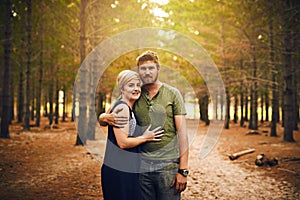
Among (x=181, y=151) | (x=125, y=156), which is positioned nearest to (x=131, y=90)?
(x=125, y=156)

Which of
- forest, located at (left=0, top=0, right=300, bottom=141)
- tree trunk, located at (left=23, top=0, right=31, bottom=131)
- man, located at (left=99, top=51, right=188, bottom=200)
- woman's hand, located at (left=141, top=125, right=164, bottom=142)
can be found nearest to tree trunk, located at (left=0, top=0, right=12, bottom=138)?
forest, located at (left=0, top=0, right=300, bottom=141)

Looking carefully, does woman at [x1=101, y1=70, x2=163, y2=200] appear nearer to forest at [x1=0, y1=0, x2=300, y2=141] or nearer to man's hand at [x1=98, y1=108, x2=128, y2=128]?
man's hand at [x1=98, y1=108, x2=128, y2=128]

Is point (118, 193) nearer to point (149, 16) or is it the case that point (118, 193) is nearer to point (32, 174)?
point (32, 174)

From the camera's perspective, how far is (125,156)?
321cm

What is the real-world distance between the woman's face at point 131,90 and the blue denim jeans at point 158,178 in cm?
74

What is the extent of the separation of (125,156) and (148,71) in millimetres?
969

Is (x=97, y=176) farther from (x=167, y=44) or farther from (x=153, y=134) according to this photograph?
(x=167, y=44)

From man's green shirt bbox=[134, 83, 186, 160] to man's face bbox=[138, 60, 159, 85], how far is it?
0.21 metres

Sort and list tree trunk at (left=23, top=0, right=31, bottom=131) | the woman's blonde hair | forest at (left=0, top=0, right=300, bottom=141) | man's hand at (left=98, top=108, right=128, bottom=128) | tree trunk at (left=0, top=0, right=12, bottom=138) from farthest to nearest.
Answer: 1. tree trunk at (left=23, top=0, right=31, bottom=131)
2. tree trunk at (left=0, top=0, right=12, bottom=138)
3. forest at (left=0, top=0, right=300, bottom=141)
4. the woman's blonde hair
5. man's hand at (left=98, top=108, right=128, bottom=128)

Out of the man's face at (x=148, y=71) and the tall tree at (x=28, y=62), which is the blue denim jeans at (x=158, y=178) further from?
the tall tree at (x=28, y=62)

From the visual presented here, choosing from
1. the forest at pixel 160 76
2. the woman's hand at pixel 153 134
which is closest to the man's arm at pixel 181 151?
the woman's hand at pixel 153 134

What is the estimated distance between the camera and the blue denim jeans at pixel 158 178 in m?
3.35

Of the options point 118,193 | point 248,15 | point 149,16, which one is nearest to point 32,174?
point 118,193

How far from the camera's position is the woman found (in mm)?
3217
